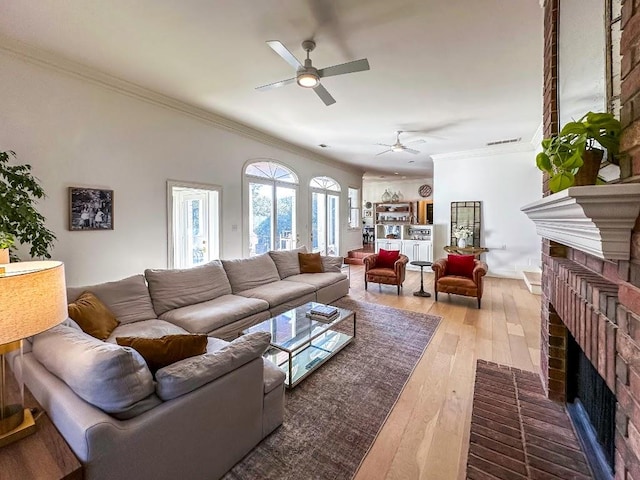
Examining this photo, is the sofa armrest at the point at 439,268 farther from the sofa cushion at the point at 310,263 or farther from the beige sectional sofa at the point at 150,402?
the beige sectional sofa at the point at 150,402

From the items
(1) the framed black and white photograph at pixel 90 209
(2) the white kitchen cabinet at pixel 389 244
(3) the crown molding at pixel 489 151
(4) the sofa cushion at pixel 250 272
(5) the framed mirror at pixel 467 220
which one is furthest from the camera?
(2) the white kitchen cabinet at pixel 389 244

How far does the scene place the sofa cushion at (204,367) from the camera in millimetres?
1333

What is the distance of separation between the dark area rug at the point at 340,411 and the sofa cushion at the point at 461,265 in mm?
1715

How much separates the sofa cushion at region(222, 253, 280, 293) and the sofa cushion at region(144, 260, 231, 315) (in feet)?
0.46

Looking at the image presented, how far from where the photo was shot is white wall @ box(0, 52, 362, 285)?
286 centimetres

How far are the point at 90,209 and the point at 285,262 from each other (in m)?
2.62

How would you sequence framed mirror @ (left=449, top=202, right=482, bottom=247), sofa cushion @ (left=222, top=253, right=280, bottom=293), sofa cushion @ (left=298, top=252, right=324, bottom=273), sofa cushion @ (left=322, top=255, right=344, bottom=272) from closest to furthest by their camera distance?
sofa cushion @ (left=222, top=253, right=280, bottom=293) < sofa cushion @ (left=298, top=252, right=324, bottom=273) < sofa cushion @ (left=322, top=255, right=344, bottom=272) < framed mirror @ (left=449, top=202, right=482, bottom=247)

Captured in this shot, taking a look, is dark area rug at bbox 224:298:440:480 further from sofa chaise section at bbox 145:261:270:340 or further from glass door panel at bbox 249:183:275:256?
glass door panel at bbox 249:183:275:256

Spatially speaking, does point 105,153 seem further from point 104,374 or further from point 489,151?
point 489,151

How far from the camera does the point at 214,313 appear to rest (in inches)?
114

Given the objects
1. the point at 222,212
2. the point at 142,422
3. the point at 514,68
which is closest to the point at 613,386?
the point at 142,422

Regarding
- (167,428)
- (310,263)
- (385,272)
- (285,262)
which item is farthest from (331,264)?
(167,428)

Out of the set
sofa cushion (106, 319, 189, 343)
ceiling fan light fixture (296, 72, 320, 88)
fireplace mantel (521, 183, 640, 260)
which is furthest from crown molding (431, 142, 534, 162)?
sofa cushion (106, 319, 189, 343)

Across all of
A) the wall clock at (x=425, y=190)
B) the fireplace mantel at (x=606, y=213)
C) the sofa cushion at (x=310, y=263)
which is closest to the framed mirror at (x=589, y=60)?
the fireplace mantel at (x=606, y=213)
